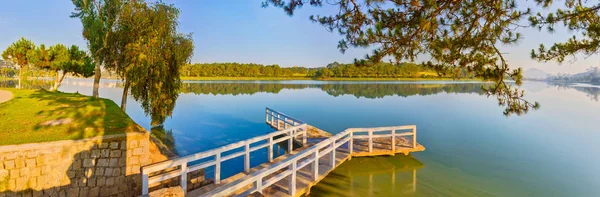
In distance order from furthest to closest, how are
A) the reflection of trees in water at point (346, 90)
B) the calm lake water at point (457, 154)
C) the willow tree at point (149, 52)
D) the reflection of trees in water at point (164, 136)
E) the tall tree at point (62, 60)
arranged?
1. the reflection of trees in water at point (346, 90)
2. the tall tree at point (62, 60)
3. the willow tree at point (149, 52)
4. the reflection of trees in water at point (164, 136)
5. the calm lake water at point (457, 154)

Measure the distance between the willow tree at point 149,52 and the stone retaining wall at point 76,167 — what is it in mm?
6191

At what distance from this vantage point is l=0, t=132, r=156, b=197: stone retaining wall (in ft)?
15.9

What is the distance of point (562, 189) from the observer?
22.3 ft

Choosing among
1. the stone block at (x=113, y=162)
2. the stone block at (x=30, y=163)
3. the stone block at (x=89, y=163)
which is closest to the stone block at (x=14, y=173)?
the stone block at (x=30, y=163)

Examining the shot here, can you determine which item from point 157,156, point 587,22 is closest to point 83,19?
point 157,156

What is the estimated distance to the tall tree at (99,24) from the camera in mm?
11359

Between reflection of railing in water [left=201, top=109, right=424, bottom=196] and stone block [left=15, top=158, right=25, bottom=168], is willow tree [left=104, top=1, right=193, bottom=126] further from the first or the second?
reflection of railing in water [left=201, top=109, right=424, bottom=196]

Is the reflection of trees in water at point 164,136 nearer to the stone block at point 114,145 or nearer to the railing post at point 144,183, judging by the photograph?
the stone block at point 114,145

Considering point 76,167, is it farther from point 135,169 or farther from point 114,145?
point 135,169

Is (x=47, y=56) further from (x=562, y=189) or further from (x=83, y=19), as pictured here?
(x=562, y=189)

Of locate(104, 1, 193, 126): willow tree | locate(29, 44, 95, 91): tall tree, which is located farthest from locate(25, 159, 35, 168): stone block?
locate(29, 44, 95, 91): tall tree

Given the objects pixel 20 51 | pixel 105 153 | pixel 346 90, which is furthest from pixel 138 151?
pixel 346 90

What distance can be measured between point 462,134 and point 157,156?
1239 cm

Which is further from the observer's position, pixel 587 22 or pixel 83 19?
pixel 83 19
